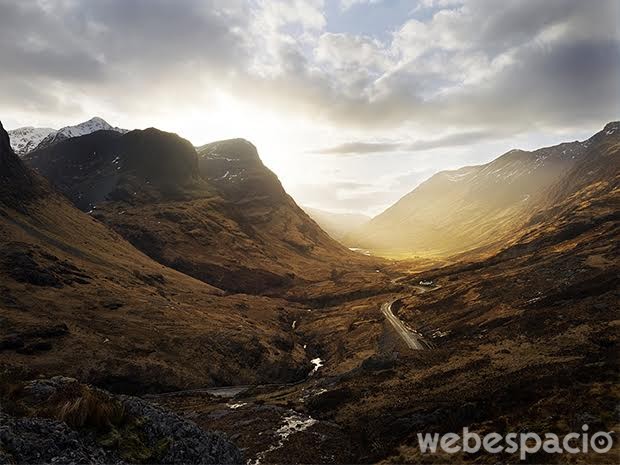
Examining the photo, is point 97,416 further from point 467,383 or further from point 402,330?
point 402,330

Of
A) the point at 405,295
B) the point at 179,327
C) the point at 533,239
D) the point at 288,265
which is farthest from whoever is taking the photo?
the point at 288,265

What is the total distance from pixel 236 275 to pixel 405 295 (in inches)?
2782

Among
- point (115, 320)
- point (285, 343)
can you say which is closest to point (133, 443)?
point (115, 320)

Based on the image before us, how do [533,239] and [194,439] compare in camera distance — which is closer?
[194,439]

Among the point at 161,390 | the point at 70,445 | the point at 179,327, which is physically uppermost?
the point at 70,445

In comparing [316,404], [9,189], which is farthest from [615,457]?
[9,189]

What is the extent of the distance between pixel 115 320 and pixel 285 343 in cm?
3657

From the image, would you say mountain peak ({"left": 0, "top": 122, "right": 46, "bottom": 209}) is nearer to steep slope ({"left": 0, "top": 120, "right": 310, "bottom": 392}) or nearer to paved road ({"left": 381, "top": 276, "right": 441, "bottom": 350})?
steep slope ({"left": 0, "top": 120, "right": 310, "bottom": 392})

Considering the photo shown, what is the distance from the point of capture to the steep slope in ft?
214

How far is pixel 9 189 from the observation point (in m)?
136

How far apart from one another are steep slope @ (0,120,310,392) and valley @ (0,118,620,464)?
0.40 m

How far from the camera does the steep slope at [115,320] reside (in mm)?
65188

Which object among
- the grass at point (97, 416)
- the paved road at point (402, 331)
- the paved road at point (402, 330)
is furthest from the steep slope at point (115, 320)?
the grass at point (97, 416)

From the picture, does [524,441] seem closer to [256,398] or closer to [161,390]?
[256,398]
